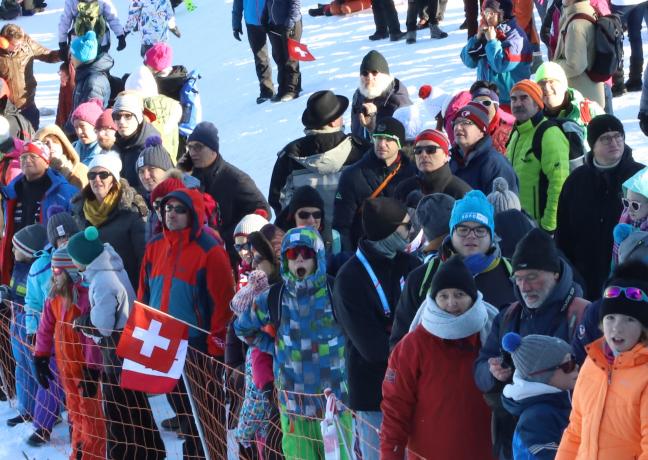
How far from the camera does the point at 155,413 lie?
8.71 metres

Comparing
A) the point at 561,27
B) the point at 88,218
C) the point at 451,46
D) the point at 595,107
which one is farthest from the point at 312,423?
the point at 451,46

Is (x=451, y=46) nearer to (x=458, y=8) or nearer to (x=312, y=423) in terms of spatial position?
(x=458, y=8)

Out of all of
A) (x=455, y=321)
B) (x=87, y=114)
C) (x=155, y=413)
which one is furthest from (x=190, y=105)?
(x=455, y=321)

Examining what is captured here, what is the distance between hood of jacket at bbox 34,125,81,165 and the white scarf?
4.97 m

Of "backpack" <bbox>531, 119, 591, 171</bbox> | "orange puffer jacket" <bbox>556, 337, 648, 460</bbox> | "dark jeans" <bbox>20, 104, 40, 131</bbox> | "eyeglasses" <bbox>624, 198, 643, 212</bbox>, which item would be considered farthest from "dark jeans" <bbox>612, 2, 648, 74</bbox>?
"orange puffer jacket" <bbox>556, 337, 648, 460</bbox>

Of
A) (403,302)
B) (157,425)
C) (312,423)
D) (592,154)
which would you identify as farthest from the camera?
(157,425)

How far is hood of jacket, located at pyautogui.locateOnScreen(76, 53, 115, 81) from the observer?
13.1 m

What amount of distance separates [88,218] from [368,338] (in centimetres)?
308

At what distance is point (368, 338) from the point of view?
605cm

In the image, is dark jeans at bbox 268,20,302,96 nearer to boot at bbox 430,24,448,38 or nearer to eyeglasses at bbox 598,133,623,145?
boot at bbox 430,24,448,38

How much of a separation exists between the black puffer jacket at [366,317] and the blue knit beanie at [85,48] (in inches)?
295

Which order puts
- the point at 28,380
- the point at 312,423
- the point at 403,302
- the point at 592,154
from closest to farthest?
the point at 403,302 → the point at 312,423 → the point at 592,154 → the point at 28,380

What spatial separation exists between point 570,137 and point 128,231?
2962 mm

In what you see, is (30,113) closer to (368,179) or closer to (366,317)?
(368,179)
